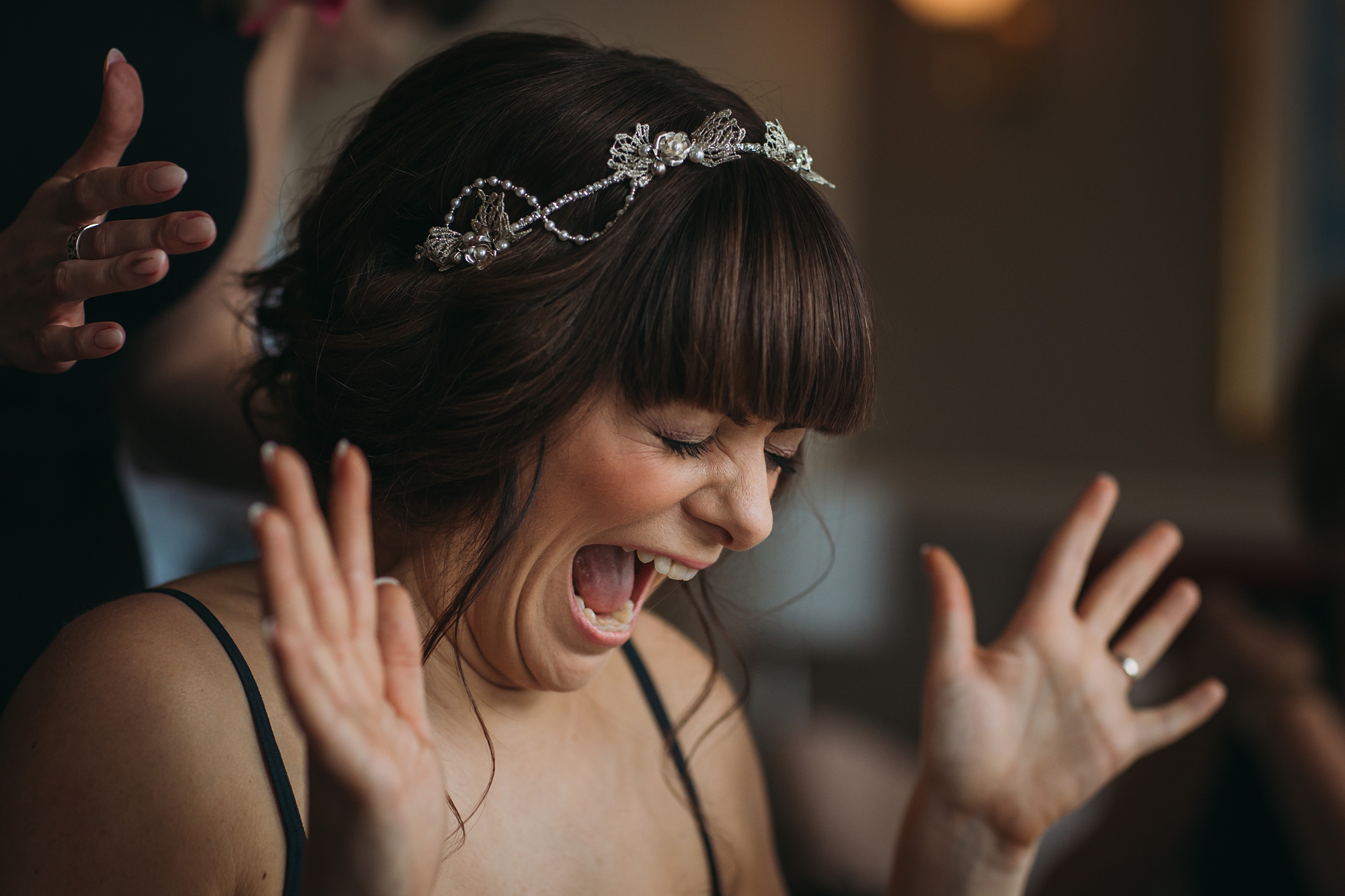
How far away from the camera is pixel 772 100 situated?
10.2 ft

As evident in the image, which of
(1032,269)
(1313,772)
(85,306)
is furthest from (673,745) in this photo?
(1032,269)

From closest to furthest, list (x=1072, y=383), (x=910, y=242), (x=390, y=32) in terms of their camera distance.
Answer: (x=390, y=32) → (x=1072, y=383) → (x=910, y=242)

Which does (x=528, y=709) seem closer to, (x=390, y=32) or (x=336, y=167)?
(x=336, y=167)

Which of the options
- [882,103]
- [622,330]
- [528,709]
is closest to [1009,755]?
[528,709]

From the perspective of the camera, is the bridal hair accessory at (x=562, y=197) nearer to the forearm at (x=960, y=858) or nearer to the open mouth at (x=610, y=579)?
the open mouth at (x=610, y=579)

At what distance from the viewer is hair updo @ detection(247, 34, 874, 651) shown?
0.78 metres

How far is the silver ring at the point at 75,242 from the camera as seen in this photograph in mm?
769

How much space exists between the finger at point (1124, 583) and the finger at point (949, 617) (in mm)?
134

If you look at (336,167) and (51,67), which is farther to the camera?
(51,67)

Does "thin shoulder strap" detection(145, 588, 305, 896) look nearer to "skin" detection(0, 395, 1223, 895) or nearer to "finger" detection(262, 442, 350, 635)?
"skin" detection(0, 395, 1223, 895)

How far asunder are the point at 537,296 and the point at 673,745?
1.80 ft

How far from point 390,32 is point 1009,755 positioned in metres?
1.28

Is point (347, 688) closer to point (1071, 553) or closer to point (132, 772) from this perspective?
point (132, 772)

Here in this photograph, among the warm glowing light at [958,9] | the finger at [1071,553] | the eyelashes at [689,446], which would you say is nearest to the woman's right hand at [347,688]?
the eyelashes at [689,446]
